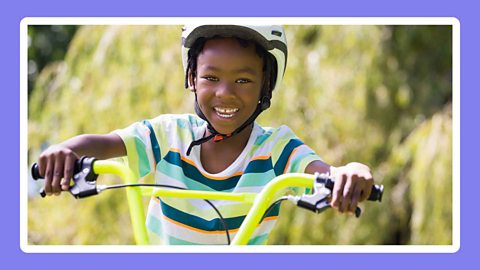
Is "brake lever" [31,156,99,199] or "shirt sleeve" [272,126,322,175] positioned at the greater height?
"shirt sleeve" [272,126,322,175]

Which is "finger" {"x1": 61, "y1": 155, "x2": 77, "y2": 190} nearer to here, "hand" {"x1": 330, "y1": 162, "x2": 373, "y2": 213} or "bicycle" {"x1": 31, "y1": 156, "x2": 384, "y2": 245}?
"bicycle" {"x1": 31, "y1": 156, "x2": 384, "y2": 245}

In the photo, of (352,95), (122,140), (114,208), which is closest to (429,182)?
(352,95)

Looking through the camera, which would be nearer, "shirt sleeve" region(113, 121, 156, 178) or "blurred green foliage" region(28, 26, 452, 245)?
"shirt sleeve" region(113, 121, 156, 178)

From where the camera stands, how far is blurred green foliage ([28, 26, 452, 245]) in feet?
20.1

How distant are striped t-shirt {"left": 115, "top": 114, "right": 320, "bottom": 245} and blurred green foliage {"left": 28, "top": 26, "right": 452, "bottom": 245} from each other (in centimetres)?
246

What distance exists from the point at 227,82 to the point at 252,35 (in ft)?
0.71

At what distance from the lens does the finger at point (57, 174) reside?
9.73 feet

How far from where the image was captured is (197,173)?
11.5 feet

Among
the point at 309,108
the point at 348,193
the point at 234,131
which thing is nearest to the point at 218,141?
the point at 234,131

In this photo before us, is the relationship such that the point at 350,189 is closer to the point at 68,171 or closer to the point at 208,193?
the point at 208,193

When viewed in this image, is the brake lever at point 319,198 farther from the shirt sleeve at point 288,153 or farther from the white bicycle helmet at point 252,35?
the white bicycle helmet at point 252,35

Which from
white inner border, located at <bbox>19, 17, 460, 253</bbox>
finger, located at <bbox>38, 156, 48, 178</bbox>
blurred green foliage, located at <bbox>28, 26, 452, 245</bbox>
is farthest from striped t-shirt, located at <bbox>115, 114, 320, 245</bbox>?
blurred green foliage, located at <bbox>28, 26, 452, 245</bbox>

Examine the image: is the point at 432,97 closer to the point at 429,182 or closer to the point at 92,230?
the point at 429,182

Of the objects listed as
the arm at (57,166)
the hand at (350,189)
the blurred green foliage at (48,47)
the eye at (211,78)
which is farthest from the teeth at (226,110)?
the blurred green foliage at (48,47)
